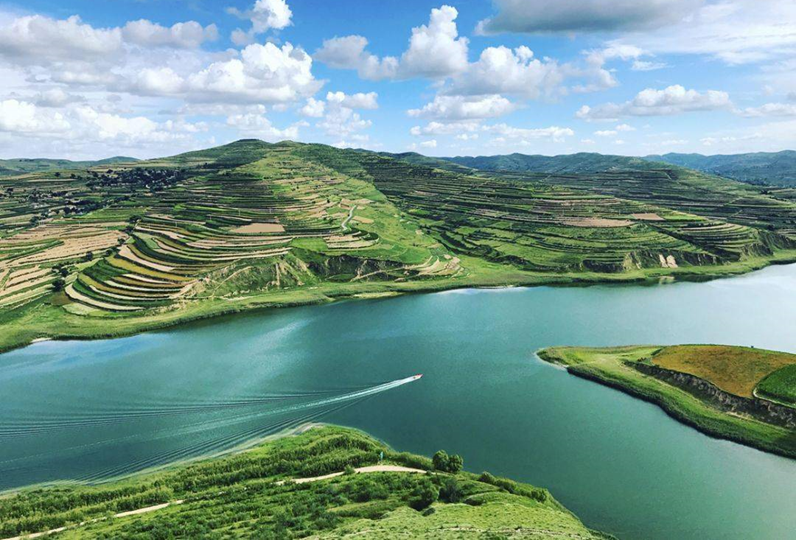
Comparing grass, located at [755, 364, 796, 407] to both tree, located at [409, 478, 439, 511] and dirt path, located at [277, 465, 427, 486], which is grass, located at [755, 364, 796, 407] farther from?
tree, located at [409, 478, 439, 511]

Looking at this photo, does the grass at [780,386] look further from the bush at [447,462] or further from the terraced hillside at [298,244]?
the terraced hillside at [298,244]

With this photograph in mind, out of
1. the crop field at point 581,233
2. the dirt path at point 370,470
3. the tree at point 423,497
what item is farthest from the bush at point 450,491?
the crop field at point 581,233

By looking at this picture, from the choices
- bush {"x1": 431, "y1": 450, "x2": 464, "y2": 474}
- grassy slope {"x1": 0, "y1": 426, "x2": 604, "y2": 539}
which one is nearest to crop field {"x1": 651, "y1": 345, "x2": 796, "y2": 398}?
grassy slope {"x1": 0, "y1": 426, "x2": 604, "y2": 539}

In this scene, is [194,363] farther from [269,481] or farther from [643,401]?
[643,401]

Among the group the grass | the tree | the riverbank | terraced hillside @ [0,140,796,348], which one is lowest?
the tree

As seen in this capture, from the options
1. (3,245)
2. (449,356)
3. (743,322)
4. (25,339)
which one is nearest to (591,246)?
(743,322)
